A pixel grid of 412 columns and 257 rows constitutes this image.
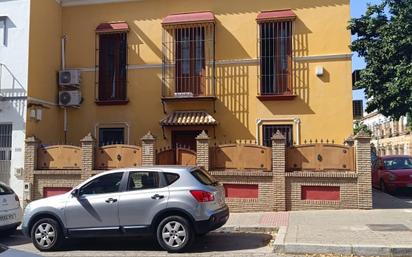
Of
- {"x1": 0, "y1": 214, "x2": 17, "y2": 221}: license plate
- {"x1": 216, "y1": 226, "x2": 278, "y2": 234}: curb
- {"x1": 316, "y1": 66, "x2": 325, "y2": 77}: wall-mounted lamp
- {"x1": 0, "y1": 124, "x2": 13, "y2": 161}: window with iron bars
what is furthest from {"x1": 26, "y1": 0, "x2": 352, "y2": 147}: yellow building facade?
{"x1": 216, "y1": 226, "x2": 278, "y2": 234}: curb

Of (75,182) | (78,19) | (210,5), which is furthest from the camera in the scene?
(78,19)

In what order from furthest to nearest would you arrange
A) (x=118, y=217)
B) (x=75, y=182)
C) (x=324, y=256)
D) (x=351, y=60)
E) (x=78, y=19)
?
1. (x=78, y=19)
2. (x=351, y=60)
3. (x=75, y=182)
4. (x=118, y=217)
5. (x=324, y=256)

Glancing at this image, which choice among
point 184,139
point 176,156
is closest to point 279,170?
point 176,156

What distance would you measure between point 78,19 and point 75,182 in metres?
7.24

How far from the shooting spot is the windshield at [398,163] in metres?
20.0

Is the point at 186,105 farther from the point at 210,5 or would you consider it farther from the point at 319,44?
the point at 319,44

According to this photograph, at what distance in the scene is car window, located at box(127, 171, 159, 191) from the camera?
32.4ft

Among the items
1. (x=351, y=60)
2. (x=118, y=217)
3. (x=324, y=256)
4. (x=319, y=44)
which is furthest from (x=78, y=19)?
(x=324, y=256)

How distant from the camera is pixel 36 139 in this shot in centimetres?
1628

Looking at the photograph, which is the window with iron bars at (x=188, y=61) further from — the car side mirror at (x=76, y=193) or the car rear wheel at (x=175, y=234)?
the car rear wheel at (x=175, y=234)

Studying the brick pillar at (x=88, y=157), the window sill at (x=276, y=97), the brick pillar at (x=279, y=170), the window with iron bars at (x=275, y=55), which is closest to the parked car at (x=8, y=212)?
the brick pillar at (x=88, y=157)

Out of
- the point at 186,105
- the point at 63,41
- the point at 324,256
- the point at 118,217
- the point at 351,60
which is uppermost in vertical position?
the point at 63,41

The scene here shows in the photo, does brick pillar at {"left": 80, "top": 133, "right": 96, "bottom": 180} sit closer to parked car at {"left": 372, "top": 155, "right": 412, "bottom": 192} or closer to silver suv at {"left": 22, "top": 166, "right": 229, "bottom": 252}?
silver suv at {"left": 22, "top": 166, "right": 229, "bottom": 252}

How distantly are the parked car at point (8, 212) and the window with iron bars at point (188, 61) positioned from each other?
305 inches
